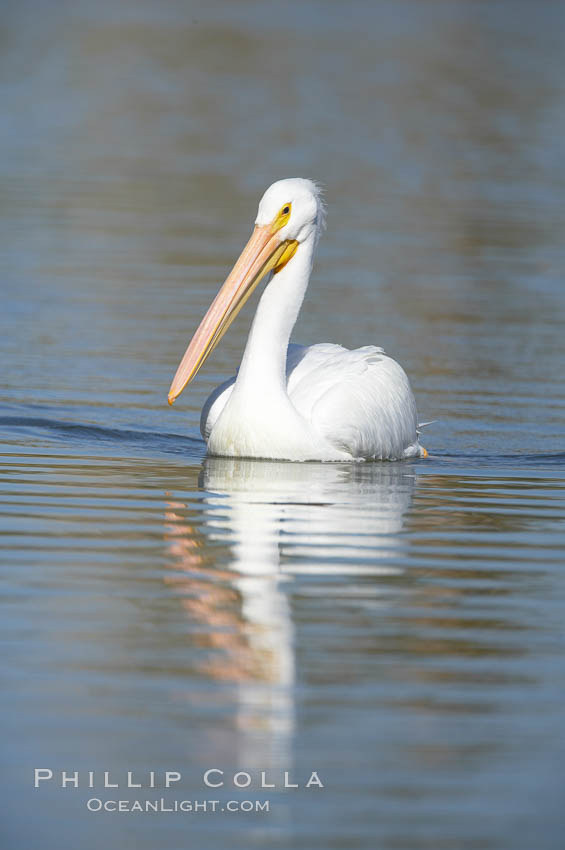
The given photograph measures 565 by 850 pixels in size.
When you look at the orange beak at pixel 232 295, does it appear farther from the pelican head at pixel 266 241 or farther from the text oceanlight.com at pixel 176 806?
the text oceanlight.com at pixel 176 806

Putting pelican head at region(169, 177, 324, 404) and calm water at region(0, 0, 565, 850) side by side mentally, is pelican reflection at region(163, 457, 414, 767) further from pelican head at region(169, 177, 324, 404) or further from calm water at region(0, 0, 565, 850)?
pelican head at region(169, 177, 324, 404)

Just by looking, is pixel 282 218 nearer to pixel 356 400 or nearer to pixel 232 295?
pixel 232 295

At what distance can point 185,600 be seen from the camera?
5.22 meters

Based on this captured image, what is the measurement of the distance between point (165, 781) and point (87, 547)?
7.23 ft

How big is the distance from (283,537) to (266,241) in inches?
87.7

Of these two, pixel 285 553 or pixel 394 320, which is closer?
pixel 285 553

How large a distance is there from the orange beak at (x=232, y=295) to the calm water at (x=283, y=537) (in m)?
0.49

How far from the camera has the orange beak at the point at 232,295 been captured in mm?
7750

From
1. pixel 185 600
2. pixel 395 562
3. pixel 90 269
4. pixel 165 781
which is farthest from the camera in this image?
pixel 90 269

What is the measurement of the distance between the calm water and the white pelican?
5.9 inches

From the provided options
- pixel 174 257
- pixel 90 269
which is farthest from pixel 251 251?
pixel 174 257

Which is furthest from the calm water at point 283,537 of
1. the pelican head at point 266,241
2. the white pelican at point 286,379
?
the pelican head at point 266,241

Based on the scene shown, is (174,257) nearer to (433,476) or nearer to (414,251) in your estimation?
(414,251)

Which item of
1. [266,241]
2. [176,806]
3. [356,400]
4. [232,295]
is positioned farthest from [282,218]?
[176,806]
